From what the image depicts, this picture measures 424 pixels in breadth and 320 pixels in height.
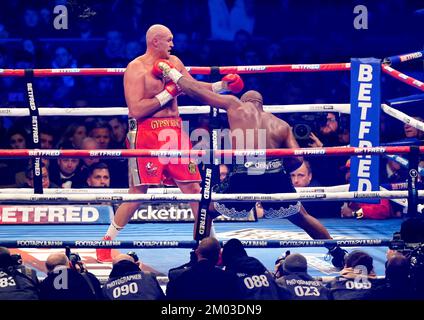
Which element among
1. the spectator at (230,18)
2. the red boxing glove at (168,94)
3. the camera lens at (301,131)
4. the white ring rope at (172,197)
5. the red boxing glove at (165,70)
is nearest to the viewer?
the white ring rope at (172,197)

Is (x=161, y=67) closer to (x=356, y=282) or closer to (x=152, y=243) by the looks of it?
(x=152, y=243)

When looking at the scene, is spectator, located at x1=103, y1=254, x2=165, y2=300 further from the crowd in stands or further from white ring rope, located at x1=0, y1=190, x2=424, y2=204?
white ring rope, located at x1=0, y1=190, x2=424, y2=204

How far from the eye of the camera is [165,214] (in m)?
6.83

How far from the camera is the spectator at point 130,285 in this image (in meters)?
3.99

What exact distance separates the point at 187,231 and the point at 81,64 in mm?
2581

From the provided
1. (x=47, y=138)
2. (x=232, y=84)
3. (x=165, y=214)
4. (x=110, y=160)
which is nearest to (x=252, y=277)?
(x=232, y=84)

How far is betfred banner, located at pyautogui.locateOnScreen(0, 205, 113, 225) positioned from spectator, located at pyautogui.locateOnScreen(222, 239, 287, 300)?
109 inches

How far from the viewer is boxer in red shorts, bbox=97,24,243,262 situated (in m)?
5.18

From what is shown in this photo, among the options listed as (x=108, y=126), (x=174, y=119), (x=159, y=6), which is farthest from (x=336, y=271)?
(x=159, y=6)

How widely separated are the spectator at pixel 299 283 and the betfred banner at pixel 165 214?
104 inches

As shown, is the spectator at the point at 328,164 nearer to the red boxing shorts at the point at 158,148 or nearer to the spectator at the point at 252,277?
the red boxing shorts at the point at 158,148

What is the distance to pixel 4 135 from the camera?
24.0 feet

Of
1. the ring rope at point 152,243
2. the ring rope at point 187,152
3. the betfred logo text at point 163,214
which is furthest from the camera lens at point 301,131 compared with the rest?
the ring rope at point 152,243

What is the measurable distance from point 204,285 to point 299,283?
1.57 feet
